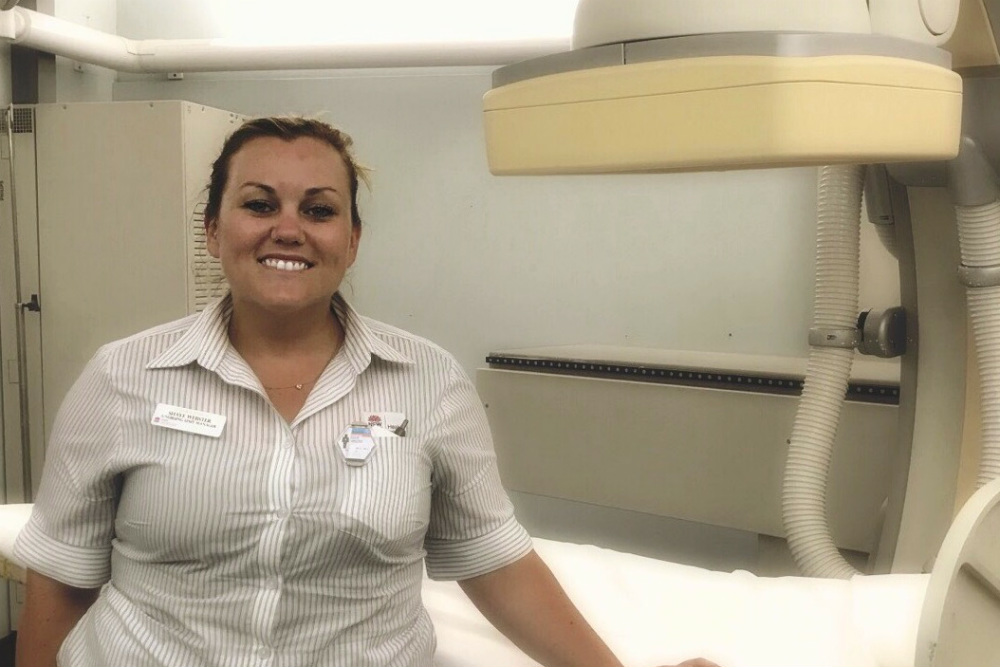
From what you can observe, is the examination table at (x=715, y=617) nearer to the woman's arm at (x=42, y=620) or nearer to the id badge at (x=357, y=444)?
the id badge at (x=357, y=444)

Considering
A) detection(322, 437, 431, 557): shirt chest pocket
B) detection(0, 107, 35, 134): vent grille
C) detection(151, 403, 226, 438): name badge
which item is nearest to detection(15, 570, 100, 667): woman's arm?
detection(151, 403, 226, 438): name badge

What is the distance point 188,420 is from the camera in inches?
42.8

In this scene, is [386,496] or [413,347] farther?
[413,347]

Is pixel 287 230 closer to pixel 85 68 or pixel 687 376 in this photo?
pixel 687 376

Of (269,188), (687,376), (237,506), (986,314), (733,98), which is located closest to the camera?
(733,98)

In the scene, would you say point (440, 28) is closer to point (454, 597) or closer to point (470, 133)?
point (470, 133)

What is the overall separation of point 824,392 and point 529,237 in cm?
151

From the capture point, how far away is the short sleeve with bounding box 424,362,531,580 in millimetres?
1199

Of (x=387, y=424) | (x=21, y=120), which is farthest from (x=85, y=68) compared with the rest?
(x=387, y=424)

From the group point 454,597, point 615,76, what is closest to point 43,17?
point 454,597

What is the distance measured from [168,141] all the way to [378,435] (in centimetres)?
183

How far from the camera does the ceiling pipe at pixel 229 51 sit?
8.77 ft

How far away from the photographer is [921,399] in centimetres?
146

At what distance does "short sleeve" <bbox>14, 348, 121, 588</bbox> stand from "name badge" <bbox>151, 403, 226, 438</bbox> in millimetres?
54
